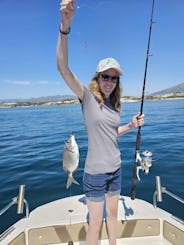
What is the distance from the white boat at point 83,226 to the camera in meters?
3.56

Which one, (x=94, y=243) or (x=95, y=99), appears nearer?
(x=95, y=99)

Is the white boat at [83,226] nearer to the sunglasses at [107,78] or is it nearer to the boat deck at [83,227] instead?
the boat deck at [83,227]

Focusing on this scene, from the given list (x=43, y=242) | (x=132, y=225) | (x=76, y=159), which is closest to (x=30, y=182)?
(x=43, y=242)

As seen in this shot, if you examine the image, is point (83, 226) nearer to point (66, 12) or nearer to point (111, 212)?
point (111, 212)

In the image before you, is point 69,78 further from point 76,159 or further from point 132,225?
point 132,225

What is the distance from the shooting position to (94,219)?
281 centimetres

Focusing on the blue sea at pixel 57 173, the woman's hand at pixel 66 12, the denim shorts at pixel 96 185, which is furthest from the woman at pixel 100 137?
the blue sea at pixel 57 173

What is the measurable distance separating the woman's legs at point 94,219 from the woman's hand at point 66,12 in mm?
1936

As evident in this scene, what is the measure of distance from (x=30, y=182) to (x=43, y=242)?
3.97 metres

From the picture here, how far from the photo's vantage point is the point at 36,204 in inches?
240

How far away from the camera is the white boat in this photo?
11.7 feet

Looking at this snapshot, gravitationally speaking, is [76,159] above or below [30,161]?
above

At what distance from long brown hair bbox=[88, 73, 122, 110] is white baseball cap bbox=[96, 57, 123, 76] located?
0.37ft

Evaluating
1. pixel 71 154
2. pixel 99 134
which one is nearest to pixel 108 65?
pixel 99 134
